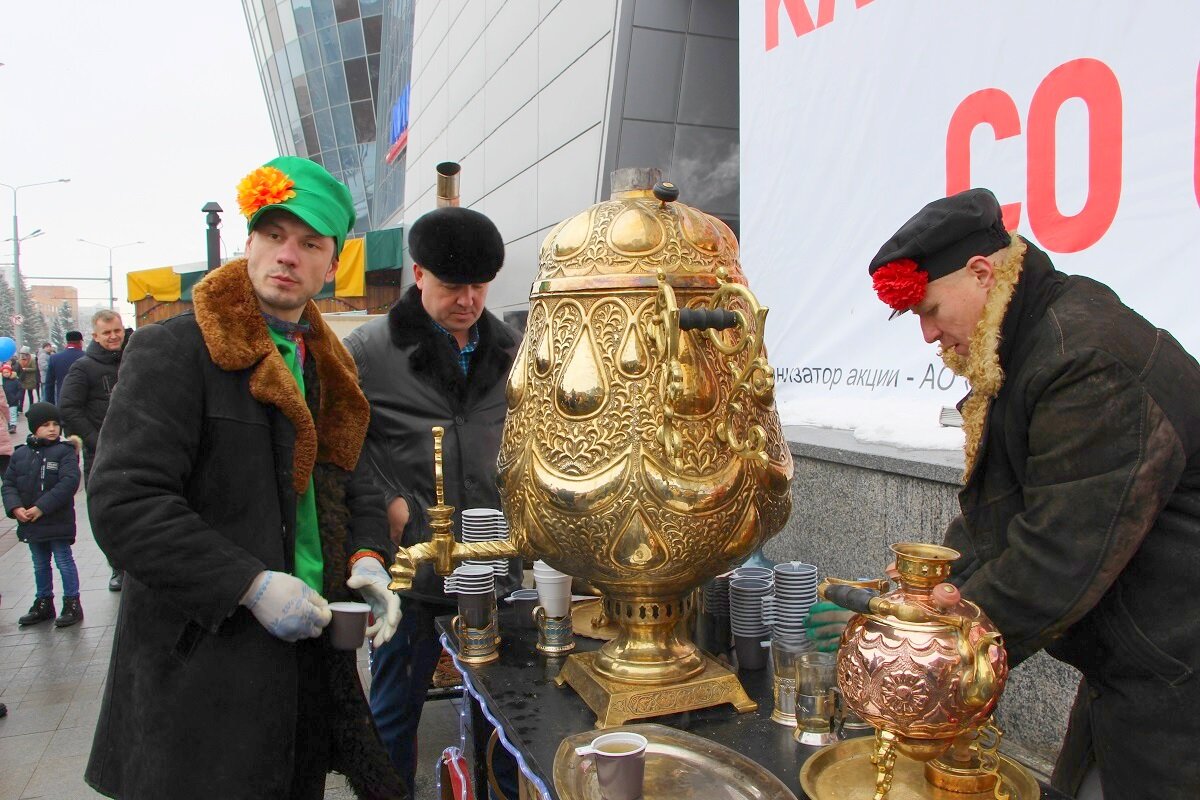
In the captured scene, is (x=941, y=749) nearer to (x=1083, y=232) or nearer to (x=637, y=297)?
(x=637, y=297)

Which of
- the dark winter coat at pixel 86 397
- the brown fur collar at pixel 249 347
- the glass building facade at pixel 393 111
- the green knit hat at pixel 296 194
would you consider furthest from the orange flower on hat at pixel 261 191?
the glass building facade at pixel 393 111

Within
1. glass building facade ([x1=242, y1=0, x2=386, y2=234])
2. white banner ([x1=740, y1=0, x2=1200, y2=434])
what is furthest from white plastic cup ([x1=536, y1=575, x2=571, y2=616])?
glass building facade ([x1=242, y1=0, x2=386, y2=234])

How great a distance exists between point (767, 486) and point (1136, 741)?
65 centimetres

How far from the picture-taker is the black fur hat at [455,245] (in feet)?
8.19

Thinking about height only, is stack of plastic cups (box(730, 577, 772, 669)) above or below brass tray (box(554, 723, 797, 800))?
above

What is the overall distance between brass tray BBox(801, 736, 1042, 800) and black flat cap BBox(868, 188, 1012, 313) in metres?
0.67

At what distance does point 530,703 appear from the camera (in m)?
1.44

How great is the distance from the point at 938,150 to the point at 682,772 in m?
2.78

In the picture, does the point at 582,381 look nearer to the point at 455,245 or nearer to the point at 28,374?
the point at 455,245

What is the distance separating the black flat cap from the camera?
1.26 m

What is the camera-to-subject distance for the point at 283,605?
1.49 meters

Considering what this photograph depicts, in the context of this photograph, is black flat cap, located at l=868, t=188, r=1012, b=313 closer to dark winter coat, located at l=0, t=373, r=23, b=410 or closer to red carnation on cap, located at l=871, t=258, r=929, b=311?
red carnation on cap, located at l=871, t=258, r=929, b=311

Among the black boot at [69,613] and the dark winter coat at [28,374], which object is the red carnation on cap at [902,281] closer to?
the black boot at [69,613]

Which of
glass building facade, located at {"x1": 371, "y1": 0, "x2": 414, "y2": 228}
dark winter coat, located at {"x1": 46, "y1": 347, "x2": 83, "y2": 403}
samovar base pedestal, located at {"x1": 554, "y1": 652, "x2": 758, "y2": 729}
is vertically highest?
glass building facade, located at {"x1": 371, "y1": 0, "x2": 414, "y2": 228}
